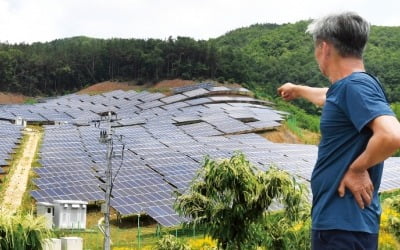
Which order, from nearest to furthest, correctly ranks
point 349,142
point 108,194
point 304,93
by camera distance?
point 349,142
point 304,93
point 108,194

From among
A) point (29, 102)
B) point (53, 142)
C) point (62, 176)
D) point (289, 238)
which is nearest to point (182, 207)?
point (289, 238)

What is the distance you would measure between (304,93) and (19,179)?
2569 cm

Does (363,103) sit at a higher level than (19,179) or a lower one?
higher

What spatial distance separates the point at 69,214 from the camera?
21219 mm

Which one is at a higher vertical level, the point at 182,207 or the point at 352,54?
the point at 352,54

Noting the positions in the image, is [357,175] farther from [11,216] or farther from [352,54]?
[11,216]

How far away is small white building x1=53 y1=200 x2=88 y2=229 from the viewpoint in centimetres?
2130

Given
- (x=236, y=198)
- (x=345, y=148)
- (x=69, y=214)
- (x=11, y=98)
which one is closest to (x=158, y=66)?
(x=11, y=98)

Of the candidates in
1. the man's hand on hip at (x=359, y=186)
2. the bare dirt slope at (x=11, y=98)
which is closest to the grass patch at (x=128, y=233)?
the man's hand on hip at (x=359, y=186)

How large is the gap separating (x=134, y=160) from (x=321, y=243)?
27484mm

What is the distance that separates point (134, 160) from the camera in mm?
29984

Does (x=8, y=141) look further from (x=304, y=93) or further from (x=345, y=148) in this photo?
(x=345, y=148)

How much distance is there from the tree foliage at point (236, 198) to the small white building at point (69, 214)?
9786 millimetres

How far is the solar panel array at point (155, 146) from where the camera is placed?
79.0 feet
